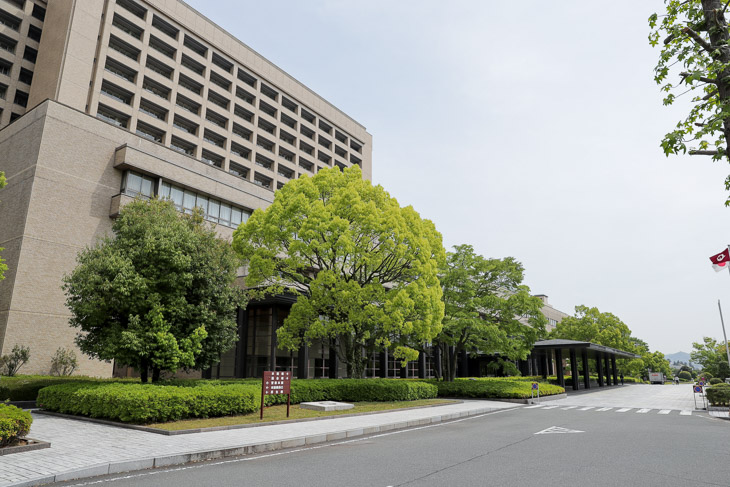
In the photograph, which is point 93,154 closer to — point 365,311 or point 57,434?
point 365,311

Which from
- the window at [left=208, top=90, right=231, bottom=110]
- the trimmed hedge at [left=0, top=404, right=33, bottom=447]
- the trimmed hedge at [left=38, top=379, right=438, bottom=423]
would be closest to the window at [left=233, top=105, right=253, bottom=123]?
the window at [left=208, top=90, right=231, bottom=110]

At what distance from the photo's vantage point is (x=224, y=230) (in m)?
33.8

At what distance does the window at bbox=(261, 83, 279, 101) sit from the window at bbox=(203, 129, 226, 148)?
9.95m

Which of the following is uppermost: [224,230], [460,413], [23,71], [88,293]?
[23,71]

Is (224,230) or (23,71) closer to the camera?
(224,230)

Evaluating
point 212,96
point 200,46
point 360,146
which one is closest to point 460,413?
point 212,96

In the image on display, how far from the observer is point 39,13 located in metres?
41.8

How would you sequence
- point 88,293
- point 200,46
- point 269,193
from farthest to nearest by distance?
point 200,46 < point 269,193 < point 88,293

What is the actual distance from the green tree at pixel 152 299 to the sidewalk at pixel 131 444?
3807 millimetres

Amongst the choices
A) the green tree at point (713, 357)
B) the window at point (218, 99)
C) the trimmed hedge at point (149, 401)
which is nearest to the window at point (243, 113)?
the window at point (218, 99)

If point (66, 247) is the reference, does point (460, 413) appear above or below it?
below

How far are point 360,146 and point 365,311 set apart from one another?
51053mm

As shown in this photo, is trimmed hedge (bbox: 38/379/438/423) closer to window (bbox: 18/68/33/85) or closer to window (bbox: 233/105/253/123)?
window (bbox: 18/68/33/85)

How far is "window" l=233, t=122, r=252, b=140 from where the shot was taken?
50225mm
